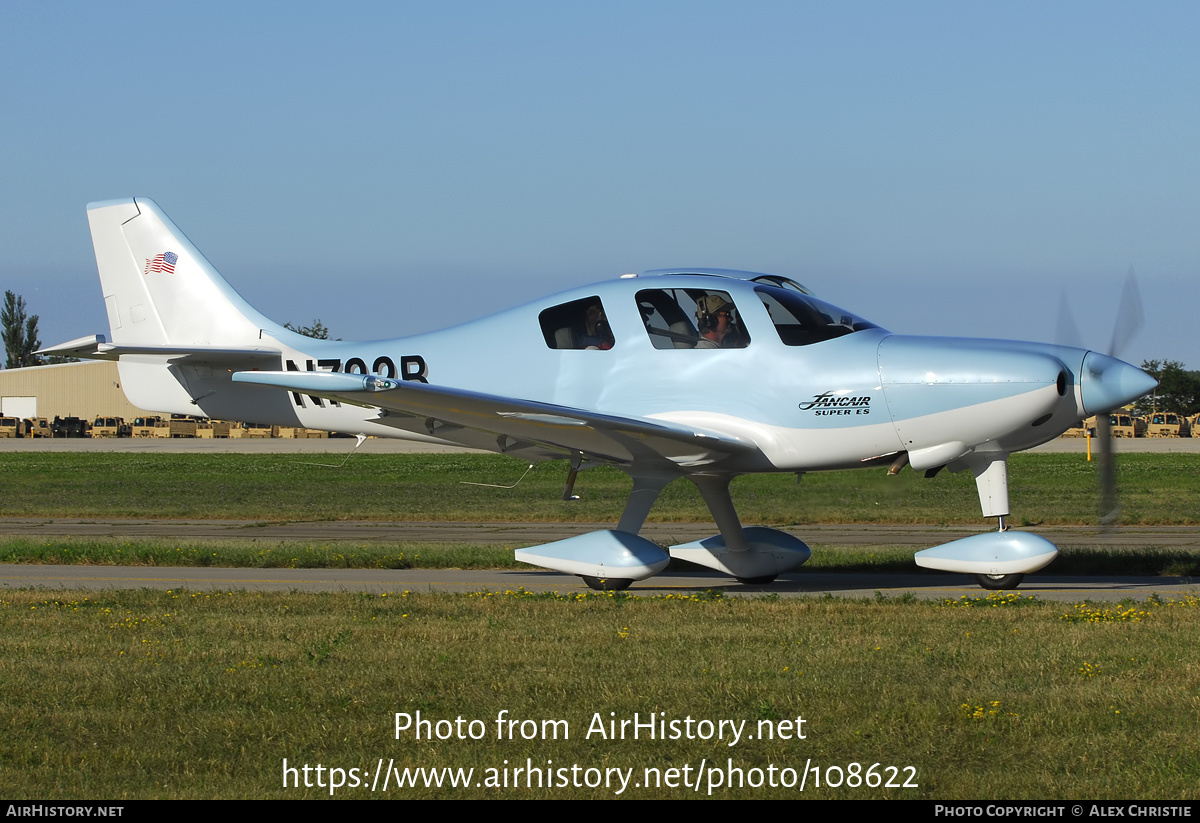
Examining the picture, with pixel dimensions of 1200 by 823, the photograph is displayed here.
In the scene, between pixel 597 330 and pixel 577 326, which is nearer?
pixel 597 330

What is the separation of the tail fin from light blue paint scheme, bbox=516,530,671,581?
206 inches

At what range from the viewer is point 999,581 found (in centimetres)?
1112

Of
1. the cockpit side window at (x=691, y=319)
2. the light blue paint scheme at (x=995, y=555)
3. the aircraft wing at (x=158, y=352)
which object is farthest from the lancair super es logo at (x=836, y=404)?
the aircraft wing at (x=158, y=352)

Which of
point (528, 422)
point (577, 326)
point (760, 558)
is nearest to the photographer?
point (528, 422)

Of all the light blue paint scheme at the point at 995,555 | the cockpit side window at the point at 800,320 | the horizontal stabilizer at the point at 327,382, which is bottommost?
Answer: the light blue paint scheme at the point at 995,555

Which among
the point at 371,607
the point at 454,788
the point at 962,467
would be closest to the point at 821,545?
the point at 962,467

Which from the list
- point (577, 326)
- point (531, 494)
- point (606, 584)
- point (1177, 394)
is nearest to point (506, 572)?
point (606, 584)

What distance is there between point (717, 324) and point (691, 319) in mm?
268

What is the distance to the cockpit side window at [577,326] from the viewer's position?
11.8m

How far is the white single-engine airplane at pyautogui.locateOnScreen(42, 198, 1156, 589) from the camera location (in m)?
10.5

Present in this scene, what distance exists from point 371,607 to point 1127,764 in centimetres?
650

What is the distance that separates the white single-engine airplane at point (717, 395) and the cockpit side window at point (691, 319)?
2 cm

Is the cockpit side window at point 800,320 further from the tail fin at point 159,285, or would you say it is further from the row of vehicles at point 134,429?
the row of vehicles at point 134,429

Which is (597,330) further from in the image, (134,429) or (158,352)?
(134,429)
